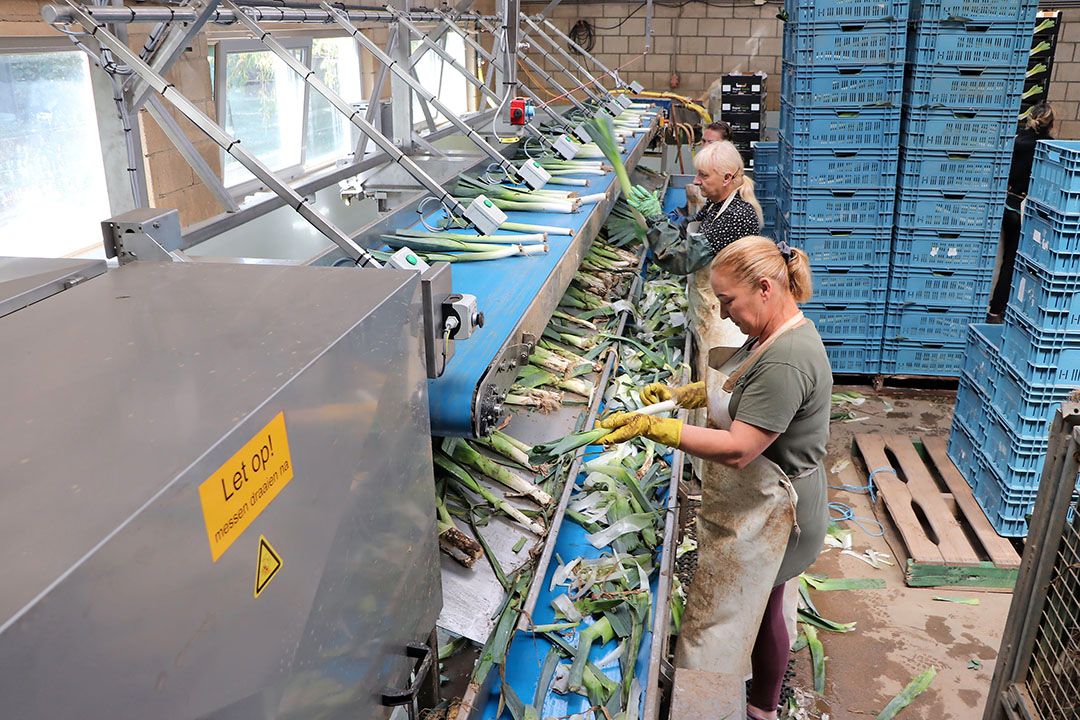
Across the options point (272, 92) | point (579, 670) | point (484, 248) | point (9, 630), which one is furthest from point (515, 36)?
point (9, 630)

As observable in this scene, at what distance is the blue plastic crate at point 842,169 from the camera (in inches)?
246

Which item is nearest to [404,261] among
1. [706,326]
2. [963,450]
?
[706,326]

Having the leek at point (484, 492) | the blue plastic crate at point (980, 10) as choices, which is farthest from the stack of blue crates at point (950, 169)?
the leek at point (484, 492)

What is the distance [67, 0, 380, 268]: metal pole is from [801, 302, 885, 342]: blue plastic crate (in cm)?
476

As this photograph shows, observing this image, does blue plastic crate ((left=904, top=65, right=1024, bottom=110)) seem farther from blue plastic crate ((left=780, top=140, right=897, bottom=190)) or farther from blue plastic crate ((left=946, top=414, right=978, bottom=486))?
blue plastic crate ((left=946, top=414, right=978, bottom=486))

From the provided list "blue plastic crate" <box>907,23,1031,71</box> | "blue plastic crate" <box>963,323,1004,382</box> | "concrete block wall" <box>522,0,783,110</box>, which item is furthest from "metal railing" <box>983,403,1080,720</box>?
"concrete block wall" <box>522,0,783,110</box>

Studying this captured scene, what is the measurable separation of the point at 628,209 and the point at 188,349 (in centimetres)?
534

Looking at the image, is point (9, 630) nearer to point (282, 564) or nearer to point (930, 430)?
point (282, 564)

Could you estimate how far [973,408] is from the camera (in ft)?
16.8

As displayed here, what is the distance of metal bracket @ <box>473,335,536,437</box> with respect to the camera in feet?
6.93

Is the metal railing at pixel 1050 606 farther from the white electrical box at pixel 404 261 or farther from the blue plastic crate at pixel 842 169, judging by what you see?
the blue plastic crate at pixel 842 169

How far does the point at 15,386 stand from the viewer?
3.41 ft

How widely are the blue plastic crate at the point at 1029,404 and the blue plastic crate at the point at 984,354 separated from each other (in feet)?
0.66

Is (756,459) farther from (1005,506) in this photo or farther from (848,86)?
(848,86)
